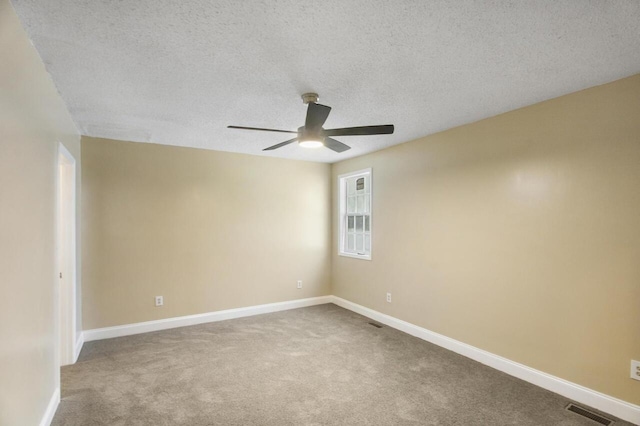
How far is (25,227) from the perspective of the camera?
1.87 m

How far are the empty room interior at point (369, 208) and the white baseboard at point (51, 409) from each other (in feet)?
0.08

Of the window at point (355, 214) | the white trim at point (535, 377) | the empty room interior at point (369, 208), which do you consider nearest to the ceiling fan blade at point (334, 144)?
the empty room interior at point (369, 208)

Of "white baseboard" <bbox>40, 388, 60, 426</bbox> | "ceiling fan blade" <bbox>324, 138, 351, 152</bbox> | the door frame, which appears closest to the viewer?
"white baseboard" <bbox>40, 388, 60, 426</bbox>

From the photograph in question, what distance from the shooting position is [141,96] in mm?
2750

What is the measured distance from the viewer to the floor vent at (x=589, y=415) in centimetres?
232

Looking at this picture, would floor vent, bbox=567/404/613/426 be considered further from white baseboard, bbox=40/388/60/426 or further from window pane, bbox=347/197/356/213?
white baseboard, bbox=40/388/60/426

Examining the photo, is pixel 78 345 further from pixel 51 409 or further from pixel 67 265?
pixel 51 409

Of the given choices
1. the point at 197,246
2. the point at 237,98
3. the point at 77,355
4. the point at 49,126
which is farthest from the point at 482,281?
the point at 77,355

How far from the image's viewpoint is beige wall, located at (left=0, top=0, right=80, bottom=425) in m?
1.57

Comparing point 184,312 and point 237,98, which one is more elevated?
point 237,98

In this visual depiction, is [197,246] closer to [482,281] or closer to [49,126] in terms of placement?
[49,126]

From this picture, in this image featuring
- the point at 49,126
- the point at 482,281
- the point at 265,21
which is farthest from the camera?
the point at 482,281

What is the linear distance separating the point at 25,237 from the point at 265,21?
1825 millimetres

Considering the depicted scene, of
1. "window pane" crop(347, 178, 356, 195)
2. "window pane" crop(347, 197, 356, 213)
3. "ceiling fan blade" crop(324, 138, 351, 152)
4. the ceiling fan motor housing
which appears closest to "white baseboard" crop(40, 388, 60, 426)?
the ceiling fan motor housing
